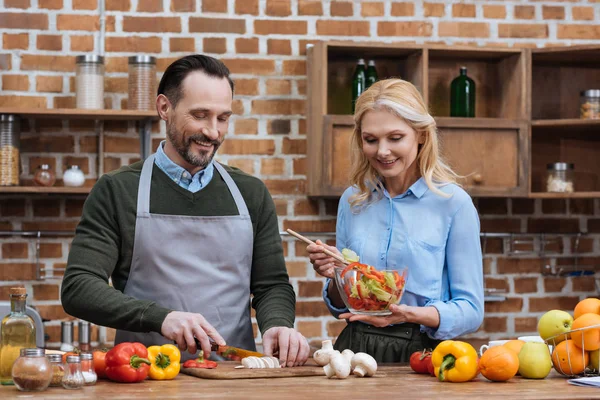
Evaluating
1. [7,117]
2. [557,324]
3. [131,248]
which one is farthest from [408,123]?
[7,117]

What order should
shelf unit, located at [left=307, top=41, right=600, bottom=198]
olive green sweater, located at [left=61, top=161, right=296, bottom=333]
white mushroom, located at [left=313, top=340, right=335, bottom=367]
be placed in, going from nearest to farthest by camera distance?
white mushroom, located at [left=313, top=340, right=335, bottom=367]
olive green sweater, located at [left=61, top=161, right=296, bottom=333]
shelf unit, located at [left=307, top=41, right=600, bottom=198]

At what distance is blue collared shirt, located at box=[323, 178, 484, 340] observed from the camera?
7.99 feet

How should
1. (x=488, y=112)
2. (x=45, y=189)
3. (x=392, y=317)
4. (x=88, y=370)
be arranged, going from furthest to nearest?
1. (x=488, y=112)
2. (x=45, y=189)
3. (x=392, y=317)
4. (x=88, y=370)

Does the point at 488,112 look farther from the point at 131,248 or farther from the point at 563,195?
the point at 131,248

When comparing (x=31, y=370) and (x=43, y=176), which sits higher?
(x=43, y=176)

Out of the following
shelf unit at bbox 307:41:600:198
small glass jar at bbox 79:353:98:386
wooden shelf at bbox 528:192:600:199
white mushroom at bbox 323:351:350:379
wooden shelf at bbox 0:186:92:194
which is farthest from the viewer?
wooden shelf at bbox 528:192:600:199

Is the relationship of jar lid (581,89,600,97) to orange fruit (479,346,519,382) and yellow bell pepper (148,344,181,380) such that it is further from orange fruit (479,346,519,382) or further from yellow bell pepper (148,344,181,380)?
yellow bell pepper (148,344,181,380)

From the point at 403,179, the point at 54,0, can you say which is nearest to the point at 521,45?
the point at 403,179

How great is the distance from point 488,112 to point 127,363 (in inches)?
97.5

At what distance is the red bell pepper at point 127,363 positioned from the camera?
1.98 metres

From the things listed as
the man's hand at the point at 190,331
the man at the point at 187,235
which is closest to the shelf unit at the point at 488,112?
the man at the point at 187,235

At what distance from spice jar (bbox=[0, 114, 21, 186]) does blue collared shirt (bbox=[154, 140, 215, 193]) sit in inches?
45.9

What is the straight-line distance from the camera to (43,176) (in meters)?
3.55

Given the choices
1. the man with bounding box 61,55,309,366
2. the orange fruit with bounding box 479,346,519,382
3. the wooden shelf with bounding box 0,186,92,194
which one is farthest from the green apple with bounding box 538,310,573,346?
the wooden shelf with bounding box 0,186,92,194
